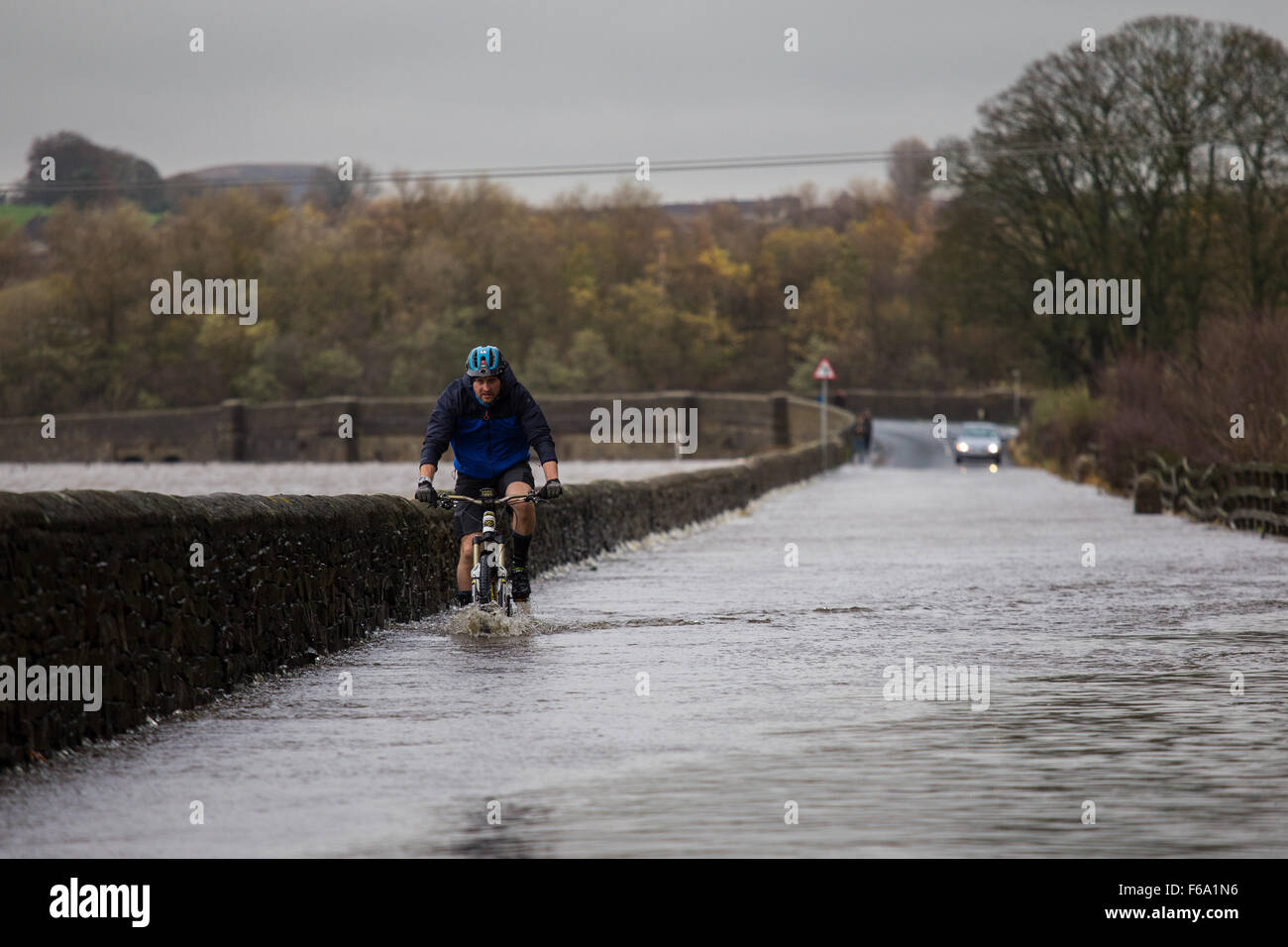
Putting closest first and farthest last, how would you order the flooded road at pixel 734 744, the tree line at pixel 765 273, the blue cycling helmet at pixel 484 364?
the flooded road at pixel 734 744 < the blue cycling helmet at pixel 484 364 < the tree line at pixel 765 273

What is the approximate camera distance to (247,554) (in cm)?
1205

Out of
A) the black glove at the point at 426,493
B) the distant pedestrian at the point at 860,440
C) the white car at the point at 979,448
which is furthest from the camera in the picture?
the distant pedestrian at the point at 860,440

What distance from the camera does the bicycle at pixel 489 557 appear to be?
1474 cm

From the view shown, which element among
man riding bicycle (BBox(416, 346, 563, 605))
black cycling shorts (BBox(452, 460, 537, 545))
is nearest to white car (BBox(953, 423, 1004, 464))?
black cycling shorts (BBox(452, 460, 537, 545))

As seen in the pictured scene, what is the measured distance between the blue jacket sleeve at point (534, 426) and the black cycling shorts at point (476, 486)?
212 mm

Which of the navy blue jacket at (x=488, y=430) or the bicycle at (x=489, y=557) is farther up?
the navy blue jacket at (x=488, y=430)

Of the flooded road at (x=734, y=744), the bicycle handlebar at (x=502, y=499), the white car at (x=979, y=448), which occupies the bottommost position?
the white car at (x=979, y=448)

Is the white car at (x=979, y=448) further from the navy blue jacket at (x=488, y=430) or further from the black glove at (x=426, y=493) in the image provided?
the black glove at (x=426, y=493)

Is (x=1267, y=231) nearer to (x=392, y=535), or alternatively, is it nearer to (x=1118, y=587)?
(x=1118, y=587)

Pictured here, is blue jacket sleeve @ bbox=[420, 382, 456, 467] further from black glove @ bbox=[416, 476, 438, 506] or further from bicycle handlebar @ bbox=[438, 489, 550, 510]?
bicycle handlebar @ bbox=[438, 489, 550, 510]

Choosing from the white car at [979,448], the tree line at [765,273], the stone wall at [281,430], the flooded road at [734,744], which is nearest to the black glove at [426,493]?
the flooded road at [734,744]

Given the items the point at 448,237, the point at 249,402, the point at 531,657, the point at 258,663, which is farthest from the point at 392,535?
the point at 448,237

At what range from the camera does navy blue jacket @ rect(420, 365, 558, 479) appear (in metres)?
14.5
